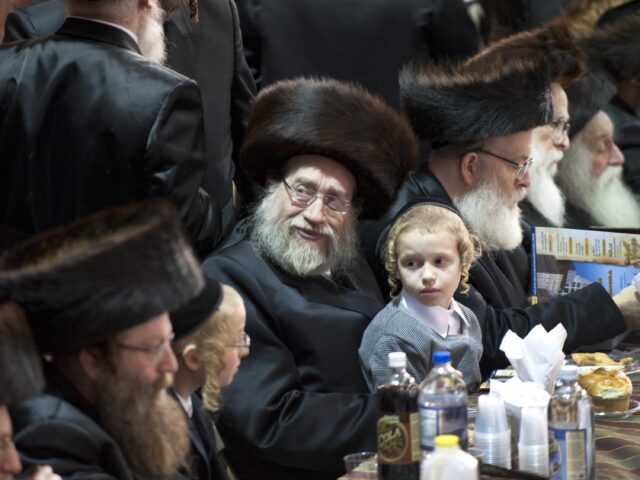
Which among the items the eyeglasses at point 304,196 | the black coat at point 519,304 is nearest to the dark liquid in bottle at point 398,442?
the eyeglasses at point 304,196

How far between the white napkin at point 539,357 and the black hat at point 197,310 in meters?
0.89

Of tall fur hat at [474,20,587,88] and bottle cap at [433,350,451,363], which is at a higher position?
tall fur hat at [474,20,587,88]

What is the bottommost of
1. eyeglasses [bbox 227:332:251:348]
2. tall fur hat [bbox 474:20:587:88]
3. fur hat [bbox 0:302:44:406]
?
eyeglasses [bbox 227:332:251:348]

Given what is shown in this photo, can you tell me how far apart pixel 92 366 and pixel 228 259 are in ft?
4.31

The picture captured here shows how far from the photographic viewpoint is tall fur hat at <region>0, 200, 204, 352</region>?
2711 millimetres

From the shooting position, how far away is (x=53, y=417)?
2.78 m

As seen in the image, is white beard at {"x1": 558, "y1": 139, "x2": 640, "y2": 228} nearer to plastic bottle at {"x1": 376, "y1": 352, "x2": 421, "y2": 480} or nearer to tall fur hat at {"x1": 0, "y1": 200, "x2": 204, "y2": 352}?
plastic bottle at {"x1": 376, "y1": 352, "x2": 421, "y2": 480}

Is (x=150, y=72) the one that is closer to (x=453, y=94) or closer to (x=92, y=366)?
(x=92, y=366)

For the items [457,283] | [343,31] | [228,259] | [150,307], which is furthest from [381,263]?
[150,307]

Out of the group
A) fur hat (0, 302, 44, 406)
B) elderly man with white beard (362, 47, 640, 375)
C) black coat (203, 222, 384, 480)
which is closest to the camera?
fur hat (0, 302, 44, 406)

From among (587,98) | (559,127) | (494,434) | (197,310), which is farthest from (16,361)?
(587,98)

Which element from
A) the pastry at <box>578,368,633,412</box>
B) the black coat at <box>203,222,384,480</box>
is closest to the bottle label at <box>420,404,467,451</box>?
the black coat at <box>203,222,384,480</box>

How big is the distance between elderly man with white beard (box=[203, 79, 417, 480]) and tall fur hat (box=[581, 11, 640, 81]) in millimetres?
2635

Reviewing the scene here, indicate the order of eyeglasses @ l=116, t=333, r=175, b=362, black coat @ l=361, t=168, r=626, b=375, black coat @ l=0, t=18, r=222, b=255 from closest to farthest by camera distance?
1. eyeglasses @ l=116, t=333, r=175, b=362
2. black coat @ l=0, t=18, r=222, b=255
3. black coat @ l=361, t=168, r=626, b=375
